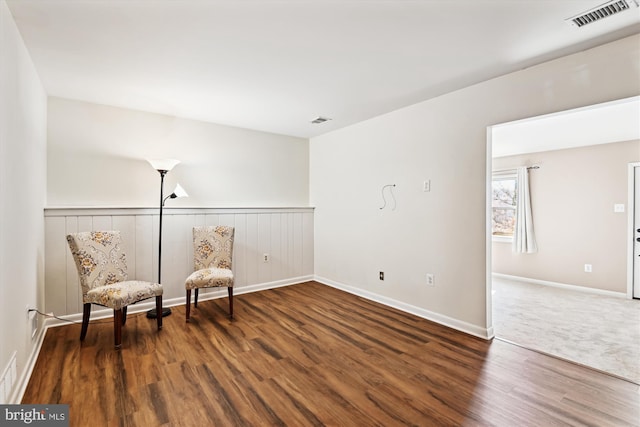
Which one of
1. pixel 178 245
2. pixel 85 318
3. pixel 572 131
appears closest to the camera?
pixel 85 318

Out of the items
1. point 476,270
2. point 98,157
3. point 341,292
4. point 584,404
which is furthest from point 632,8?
point 98,157

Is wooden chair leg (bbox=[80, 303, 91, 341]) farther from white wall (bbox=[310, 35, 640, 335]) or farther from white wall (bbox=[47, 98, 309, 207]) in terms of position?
white wall (bbox=[310, 35, 640, 335])

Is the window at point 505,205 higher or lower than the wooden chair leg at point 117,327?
higher

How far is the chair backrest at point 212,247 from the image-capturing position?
145 inches

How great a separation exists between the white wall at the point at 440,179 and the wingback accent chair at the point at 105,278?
8.41 feet

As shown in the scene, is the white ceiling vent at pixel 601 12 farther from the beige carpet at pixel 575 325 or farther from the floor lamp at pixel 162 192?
the floor lamp at pixel 162 192

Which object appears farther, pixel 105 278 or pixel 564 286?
pixel 564 286

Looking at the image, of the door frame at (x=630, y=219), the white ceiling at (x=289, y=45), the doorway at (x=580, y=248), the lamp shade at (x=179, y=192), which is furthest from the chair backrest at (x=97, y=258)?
the door frame at (x=630, y=219)

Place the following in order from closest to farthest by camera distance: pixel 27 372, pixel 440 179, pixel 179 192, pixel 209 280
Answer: pixel 27 372 < pixel 440 179 < pixel 209 280 < pixel 179 192

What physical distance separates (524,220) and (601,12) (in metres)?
4.19

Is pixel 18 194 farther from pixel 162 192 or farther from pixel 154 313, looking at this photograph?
pixel 154 313

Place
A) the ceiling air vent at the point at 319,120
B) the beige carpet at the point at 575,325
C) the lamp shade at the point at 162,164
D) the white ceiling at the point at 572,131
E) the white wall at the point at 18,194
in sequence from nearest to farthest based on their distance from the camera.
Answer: the white wall at the point at 18,194, the beige carpet at the point at 575,325, the white ceiling at the point at 572,131, the lamp shade at the point at 162,164, the ceiling air vent at the point at 319,120

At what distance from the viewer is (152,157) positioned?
369 cm

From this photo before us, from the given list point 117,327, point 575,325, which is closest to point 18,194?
point 117,327
